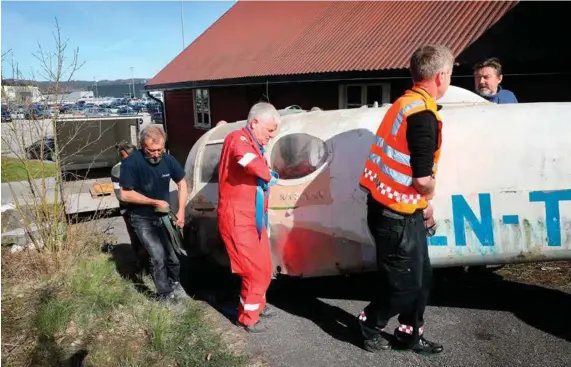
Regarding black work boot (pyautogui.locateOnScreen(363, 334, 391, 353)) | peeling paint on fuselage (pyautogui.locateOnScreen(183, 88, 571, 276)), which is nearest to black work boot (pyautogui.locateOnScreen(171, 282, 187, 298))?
peeling paint on fuselage (pyautogui.locateOnScreen(183, 88, 571, 276))

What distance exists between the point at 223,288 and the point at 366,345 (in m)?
1.83

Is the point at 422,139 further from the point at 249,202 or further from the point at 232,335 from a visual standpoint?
the point at 232,335

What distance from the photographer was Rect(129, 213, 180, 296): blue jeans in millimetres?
3949

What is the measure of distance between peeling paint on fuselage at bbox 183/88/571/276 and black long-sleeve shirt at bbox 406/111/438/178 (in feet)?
2.45

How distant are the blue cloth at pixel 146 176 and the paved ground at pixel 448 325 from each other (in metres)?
1.17

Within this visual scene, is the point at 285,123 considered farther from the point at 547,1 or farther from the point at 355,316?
the point at 547,1

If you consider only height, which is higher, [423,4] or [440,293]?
[423,4]

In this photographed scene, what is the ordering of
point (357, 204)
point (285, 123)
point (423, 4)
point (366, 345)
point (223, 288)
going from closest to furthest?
point (366, 345) < point (357, 204) < point (285, 123) < point (223, 288) < point (423, 4)

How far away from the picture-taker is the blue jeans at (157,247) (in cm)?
395

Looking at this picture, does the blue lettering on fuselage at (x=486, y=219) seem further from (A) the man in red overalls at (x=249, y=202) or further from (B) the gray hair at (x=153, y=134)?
(B) the gray hair at (x=153, y=134)

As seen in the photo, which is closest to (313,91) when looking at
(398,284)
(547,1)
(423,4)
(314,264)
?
(423,4)

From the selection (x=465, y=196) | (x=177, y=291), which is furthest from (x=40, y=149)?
(x=465, y=196)

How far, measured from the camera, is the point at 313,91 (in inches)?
416

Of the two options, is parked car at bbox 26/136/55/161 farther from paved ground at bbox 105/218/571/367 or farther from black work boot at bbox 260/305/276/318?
black work boot at bbox 260/305/276/318
